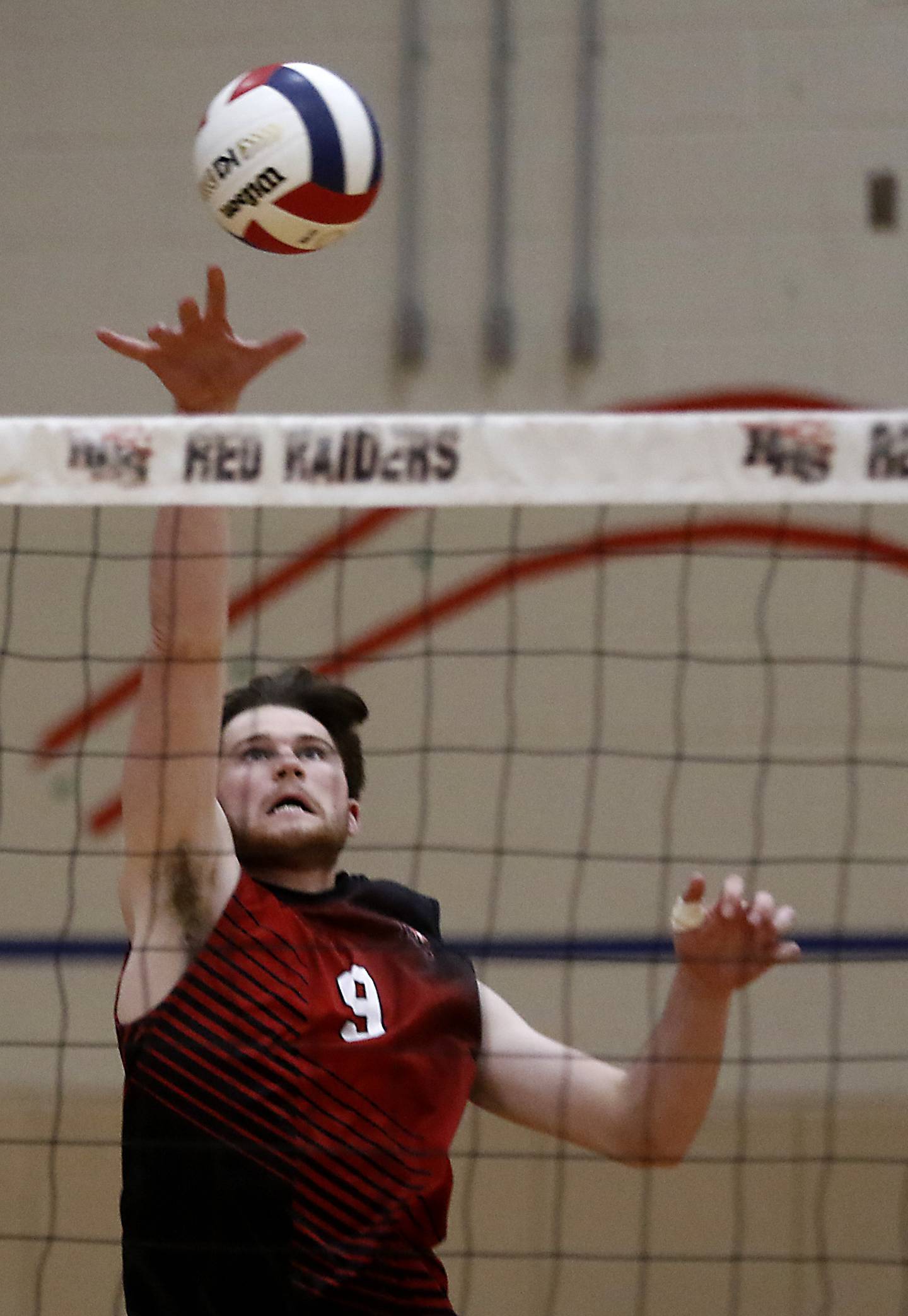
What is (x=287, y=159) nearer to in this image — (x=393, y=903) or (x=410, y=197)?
(x=393, y=903)

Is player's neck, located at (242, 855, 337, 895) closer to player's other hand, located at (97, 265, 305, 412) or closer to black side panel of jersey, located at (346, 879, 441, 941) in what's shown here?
black side panel of jersey, located at (346, 879, 441, 941)

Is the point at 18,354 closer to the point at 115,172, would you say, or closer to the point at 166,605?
the point at 115,172

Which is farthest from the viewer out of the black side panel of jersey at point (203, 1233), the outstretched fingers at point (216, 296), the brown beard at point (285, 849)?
the brown beard at point (285, 849)

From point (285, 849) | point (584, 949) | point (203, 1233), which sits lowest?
point (584, 949)

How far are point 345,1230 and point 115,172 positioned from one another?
3759 millimetres

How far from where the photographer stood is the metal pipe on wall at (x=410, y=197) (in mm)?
5230

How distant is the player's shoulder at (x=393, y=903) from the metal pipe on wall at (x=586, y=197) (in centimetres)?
255

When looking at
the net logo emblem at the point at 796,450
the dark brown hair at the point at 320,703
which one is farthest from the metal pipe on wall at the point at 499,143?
the net logo emblem at the point at 796,450

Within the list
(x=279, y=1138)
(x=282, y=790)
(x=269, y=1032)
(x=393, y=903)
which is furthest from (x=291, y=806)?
(x=279, y=1138)

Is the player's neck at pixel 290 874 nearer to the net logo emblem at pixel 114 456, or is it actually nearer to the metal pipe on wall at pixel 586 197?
the net logo emblem at pixel 114 456

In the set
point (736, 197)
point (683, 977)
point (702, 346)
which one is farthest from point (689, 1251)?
point (736, 197)

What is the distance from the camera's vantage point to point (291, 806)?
9.43 ft

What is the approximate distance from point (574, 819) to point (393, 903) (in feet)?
6.61

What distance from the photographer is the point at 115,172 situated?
5.39 metres
